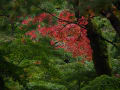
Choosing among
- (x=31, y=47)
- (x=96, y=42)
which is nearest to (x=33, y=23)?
(x=31, y=47)

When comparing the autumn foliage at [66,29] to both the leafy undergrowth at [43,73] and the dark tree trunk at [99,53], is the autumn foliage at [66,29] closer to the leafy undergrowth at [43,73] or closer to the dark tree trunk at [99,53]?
the dark tree trunk at [99,53]

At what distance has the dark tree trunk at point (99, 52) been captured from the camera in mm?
7578

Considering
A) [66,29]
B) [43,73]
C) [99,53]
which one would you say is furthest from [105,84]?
[66,29]

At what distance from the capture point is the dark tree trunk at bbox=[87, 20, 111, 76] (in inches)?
298

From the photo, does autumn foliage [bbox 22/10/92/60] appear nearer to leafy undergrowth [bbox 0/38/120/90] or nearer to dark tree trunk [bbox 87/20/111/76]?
dark tree trunk [bbox 87/20/111/76]

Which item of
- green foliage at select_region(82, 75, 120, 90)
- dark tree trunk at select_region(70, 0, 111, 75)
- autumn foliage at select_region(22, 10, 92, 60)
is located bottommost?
green foliage at select_region(82, 75, 120, 90)

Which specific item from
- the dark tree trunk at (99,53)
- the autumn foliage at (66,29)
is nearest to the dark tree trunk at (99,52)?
the dark tree trunk at (99,53)

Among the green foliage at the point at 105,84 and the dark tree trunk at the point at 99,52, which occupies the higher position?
the dark tree trunk at the point at 99,52

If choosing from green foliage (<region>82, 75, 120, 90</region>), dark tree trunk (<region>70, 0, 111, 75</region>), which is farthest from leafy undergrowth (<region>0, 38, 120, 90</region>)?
dark tree trunk (<region>70, 0, 111, 75</region>)

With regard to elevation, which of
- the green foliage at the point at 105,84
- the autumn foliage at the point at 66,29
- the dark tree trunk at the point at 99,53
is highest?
the autumn foliage at the point at 66,29

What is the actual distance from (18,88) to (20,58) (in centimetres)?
343

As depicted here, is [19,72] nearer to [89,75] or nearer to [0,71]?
[0,71]

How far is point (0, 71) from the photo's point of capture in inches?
156

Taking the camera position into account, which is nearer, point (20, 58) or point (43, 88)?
point (43, 88)
